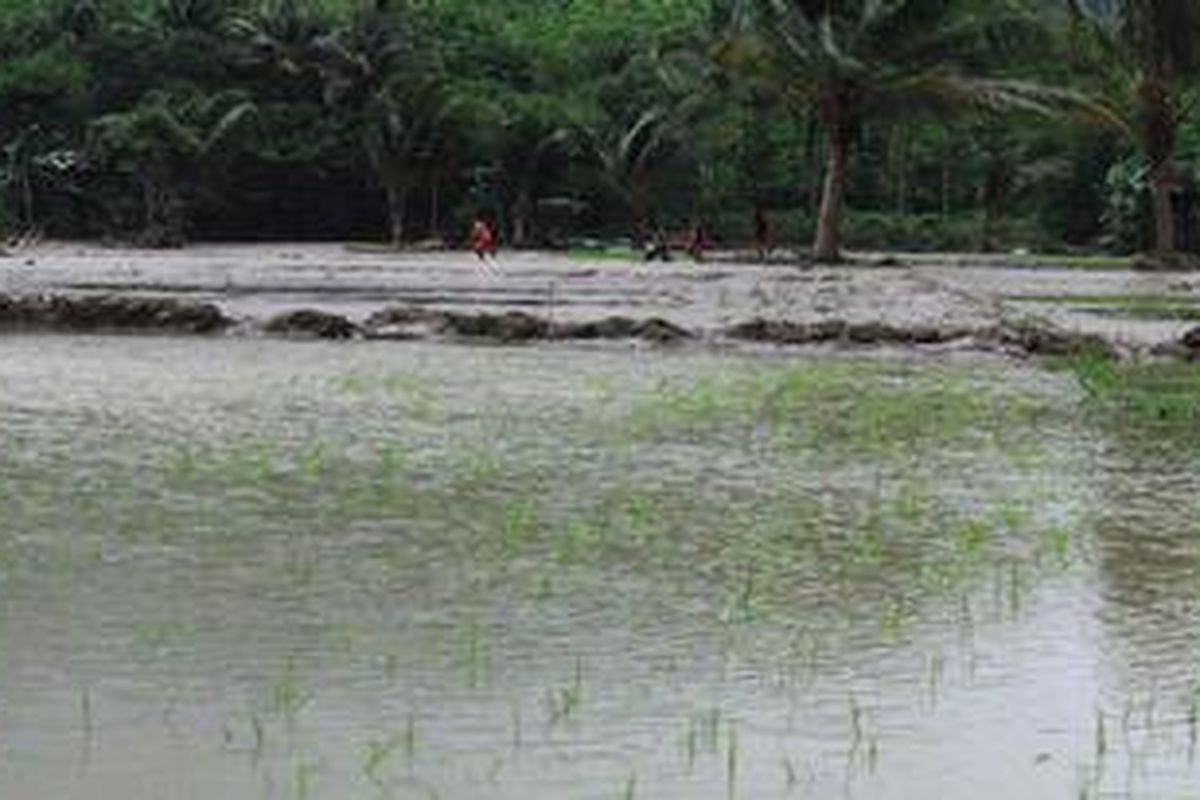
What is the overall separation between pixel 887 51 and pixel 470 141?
16.9 meters

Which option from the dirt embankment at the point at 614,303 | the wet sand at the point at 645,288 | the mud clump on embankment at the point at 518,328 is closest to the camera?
the dirt embankment at the point at 614,303

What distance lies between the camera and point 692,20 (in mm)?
62094

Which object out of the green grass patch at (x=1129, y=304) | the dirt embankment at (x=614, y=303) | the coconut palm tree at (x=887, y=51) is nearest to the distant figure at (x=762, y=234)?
the coconut palm tree at (x=887, y=51)

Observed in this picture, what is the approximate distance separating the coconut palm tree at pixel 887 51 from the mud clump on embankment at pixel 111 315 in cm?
1772

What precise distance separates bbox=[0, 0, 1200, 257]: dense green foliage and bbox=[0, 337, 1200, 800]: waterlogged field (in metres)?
33.5

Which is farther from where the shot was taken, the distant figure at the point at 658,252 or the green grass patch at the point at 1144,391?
the distant figure at the point at 658,252

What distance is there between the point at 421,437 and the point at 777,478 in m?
2.65

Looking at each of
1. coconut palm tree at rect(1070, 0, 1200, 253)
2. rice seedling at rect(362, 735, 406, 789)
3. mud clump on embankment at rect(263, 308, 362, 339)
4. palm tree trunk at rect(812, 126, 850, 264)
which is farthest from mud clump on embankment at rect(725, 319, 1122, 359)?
coconut palm tree at rect(1070, 0, 1200, 253)

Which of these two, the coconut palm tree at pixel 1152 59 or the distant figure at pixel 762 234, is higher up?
the coconut palm tree at pixel 1152 59

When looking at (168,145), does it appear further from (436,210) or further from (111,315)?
(111,315)

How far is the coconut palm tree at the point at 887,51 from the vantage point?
1567 inches

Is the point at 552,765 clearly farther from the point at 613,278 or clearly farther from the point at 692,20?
the point at 692,20

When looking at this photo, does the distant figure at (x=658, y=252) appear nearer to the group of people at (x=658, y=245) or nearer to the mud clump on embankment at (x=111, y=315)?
the group of people at (x=658, y=245)

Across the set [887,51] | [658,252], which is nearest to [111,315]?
[887,51]
